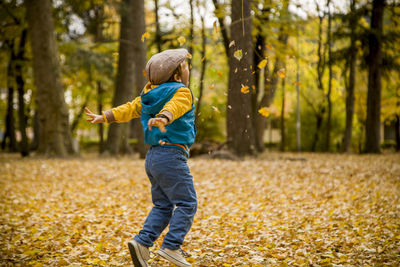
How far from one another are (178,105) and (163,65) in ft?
1.36

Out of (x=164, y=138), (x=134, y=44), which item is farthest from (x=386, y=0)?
(x=164, y=138)

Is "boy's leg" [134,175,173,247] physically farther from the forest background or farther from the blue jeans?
the forest background

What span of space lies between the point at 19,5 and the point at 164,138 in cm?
1327

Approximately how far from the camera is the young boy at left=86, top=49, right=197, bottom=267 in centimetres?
279

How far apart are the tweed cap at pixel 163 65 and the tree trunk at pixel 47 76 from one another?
948 centimetres

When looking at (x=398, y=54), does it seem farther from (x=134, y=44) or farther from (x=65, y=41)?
(x=65, y=41)

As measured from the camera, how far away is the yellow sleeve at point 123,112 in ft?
9.71

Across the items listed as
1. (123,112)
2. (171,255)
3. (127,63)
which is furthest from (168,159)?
(127,63)

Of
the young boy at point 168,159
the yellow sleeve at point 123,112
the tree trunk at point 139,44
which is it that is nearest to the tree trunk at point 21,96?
the tree trunk at point 139,44

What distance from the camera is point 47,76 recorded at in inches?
447

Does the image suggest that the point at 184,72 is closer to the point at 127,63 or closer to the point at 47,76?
the point at 47,76

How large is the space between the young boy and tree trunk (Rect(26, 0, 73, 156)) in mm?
9346

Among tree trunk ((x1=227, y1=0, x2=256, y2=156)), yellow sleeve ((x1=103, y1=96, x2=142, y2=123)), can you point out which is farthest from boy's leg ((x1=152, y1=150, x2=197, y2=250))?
tree trunk ((x1=227, y1=0, x2=256, y2=156))

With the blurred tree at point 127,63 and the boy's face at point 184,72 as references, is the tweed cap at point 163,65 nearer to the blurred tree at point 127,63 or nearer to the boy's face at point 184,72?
the boy's face at point 184,72
